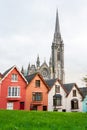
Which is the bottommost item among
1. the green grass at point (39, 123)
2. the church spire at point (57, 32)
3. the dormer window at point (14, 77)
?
the green grass at point (39, 123)

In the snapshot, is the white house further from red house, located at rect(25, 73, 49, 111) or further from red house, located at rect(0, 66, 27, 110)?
red house, located at rect(0, 66, 27, 110)

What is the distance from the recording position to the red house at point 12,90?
60281mm

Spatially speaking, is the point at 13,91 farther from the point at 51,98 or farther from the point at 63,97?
the point at 63,97

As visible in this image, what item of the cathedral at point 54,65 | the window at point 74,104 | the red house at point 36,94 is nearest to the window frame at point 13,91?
the red house at point 36,94

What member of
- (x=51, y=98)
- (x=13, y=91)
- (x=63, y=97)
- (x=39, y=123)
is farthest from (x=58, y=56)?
(x=39, y=123)

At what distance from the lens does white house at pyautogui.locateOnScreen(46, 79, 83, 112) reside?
67.4 metres

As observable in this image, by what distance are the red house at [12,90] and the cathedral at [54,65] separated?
78229 millimetres

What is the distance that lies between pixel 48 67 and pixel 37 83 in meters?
82.0

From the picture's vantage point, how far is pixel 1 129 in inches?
422

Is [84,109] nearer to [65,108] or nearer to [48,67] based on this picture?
[65,108]

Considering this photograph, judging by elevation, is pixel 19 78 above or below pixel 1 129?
above

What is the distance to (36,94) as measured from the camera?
2554 inches

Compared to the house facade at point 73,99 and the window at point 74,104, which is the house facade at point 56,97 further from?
the window at point 74,104

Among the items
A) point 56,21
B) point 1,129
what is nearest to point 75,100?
point 1,129
